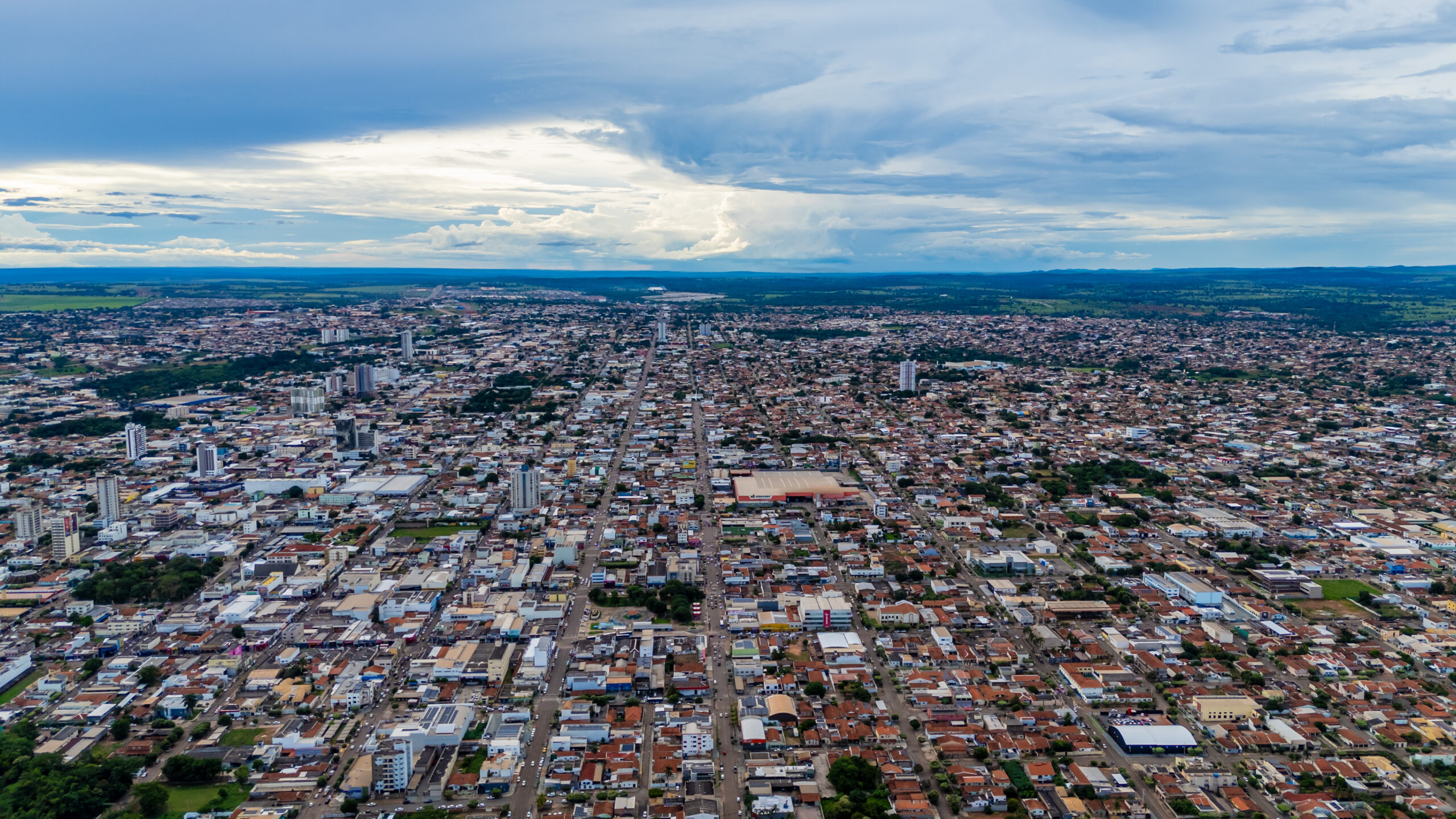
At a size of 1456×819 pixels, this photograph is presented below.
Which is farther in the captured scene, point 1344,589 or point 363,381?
point 363,381

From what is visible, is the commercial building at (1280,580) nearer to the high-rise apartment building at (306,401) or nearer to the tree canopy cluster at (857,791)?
the tree canopy cluster at (857,791)

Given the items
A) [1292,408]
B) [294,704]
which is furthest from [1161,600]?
[1292,408]

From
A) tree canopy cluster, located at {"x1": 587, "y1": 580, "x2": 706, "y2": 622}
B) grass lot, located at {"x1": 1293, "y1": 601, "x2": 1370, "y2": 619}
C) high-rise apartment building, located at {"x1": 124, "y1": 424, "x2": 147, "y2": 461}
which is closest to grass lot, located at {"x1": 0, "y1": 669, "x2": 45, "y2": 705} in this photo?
tree canopy cluster, located at {"x1": 587, "y1": 580, "x2": 706, "y2": 622}

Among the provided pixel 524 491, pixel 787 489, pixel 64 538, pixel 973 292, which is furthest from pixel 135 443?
pixel 973 292

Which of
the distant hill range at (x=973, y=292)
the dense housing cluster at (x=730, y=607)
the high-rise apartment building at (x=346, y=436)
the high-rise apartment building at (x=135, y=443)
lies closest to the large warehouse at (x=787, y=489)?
the dense housing cluster at (x=730, y=607)

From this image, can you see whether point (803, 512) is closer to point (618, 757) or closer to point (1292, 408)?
point (618, 757)

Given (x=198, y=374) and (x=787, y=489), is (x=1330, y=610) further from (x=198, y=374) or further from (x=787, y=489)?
(x=198, y=374)
